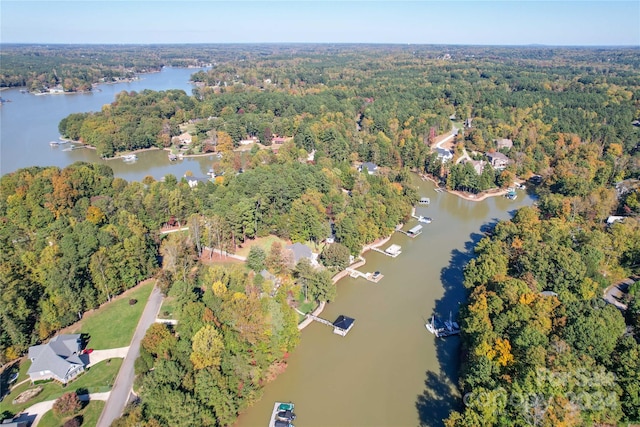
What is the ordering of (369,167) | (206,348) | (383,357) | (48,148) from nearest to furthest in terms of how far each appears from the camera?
(206,348)
(383,357)
(369,167)
(48,148)

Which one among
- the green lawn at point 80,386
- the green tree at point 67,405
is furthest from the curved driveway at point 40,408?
the green tree at point 67,405

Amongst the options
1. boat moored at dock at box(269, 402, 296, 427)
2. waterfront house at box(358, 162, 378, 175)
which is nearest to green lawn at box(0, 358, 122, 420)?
boat moored at dock at box(269, 402, 296, 427)

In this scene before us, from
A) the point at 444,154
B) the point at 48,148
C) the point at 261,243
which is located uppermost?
the point at 444,154

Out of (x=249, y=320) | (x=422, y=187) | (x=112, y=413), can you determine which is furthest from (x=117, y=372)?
(x=422, y=187)

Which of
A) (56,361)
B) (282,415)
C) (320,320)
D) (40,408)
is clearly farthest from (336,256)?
(40,408)

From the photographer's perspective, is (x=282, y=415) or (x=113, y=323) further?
(x=113, y=323)

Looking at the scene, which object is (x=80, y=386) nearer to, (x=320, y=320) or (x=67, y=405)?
(x=67, y=405)

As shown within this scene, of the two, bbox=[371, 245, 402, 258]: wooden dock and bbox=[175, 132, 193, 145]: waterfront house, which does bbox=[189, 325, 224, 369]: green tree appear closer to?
bbox=[371, 245, 402, 258]: wooden dock

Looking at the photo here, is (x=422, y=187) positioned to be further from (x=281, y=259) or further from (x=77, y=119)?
(x=77, y=119)

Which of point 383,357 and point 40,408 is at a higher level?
point 40,408

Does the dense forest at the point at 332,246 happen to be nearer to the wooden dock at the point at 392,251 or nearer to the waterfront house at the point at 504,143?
the waterfront house at the point at 504,143
